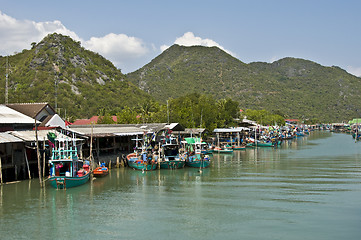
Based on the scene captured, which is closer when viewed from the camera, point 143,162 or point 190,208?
point 190,208

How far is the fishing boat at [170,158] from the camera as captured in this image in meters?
41.3

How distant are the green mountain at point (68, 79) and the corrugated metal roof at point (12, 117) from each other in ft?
157

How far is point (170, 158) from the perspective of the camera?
42.7m

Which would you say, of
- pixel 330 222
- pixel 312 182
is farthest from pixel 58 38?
pixel 330 222

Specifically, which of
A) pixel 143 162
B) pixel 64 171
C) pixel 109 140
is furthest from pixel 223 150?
pixel 64 171

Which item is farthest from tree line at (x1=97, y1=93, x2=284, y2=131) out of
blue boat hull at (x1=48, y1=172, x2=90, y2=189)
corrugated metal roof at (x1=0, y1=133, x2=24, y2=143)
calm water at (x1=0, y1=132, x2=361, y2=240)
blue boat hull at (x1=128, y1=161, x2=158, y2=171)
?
blue boat hull at (x1=48, y1=172, x2=90, y2=189)

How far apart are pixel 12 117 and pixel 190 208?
2410 centimetres

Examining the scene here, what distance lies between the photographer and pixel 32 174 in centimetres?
3494

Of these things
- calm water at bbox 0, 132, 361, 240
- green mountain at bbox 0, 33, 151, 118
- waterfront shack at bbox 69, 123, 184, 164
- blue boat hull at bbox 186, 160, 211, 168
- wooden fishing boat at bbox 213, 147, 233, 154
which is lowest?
calm water at bbox 0, 132, 361, 240

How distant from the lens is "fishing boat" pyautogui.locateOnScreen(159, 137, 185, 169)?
4128 cm

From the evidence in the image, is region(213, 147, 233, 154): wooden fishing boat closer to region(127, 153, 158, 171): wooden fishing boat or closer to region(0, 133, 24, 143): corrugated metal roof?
region(127, 153, 158, 171): wooden fishing boat

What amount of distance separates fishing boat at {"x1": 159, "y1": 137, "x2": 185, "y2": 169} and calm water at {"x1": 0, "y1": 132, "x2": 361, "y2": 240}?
11.0 ft

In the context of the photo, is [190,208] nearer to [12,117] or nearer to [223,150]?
[12,117]

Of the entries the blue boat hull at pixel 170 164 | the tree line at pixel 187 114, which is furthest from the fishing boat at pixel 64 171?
the tree line at pixel 187 114
